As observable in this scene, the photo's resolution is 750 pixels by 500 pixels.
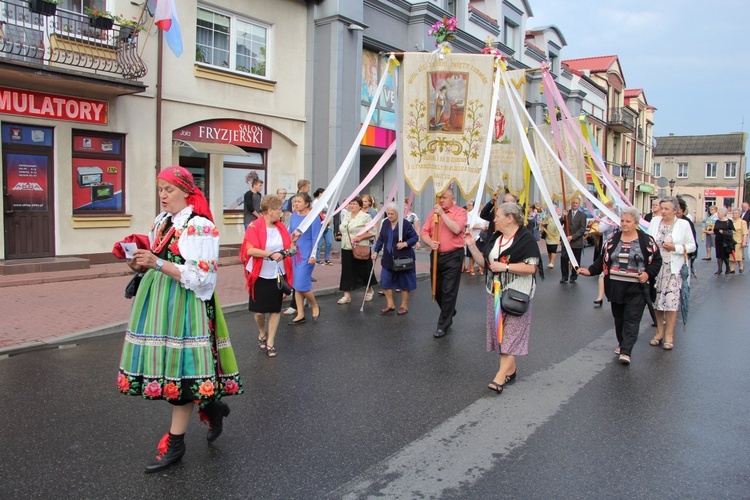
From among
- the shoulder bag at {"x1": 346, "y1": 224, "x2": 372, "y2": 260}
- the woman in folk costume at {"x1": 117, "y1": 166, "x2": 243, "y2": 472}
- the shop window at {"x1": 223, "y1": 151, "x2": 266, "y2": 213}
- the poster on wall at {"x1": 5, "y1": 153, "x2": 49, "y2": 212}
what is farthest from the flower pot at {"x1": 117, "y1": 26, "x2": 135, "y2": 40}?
the woman in folk costume at {"x1": 117, "y1": 166, "x2": 243, "y2": 472}

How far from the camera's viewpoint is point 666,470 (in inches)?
153

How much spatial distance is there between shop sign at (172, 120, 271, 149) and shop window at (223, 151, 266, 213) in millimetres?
384

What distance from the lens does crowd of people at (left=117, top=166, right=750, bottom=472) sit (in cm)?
364

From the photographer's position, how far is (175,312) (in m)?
3.65

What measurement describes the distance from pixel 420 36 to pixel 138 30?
10.1m

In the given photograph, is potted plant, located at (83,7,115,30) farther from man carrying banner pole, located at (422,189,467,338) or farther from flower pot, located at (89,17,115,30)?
man carrying banner pole, located at (422,189,467,338)

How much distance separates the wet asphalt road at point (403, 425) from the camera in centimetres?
366

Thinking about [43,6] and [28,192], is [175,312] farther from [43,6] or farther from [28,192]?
[28,192]

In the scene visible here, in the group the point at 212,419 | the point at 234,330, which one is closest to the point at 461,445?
the point at 212,419

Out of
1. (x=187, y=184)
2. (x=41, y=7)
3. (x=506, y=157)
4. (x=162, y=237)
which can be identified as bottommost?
(x=162, y=237)

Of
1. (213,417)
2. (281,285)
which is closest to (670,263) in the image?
(281,285)

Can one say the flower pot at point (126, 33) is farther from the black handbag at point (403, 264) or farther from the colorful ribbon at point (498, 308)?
the colorful ribbon at point (498, 308)

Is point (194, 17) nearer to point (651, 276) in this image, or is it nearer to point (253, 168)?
point (253, 168)

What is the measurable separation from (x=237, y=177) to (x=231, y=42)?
3295mm
